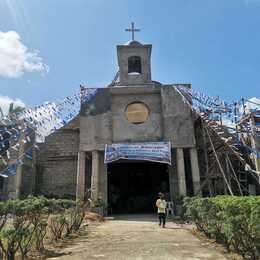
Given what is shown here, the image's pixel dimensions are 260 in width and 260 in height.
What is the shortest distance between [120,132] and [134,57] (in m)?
6.36

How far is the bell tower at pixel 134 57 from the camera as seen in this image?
21.2 metres

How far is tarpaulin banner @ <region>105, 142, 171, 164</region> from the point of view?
1786cm

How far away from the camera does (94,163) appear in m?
18.6

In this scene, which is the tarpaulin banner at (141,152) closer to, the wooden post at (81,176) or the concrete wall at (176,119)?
the concrete wall at (176,119)

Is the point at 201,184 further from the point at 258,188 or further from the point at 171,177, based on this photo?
the point at 258,188

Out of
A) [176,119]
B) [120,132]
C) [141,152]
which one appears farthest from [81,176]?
[176,119]

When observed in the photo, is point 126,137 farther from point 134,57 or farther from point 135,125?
point 134,57

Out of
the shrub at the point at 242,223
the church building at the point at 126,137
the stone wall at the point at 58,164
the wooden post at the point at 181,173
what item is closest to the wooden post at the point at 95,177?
the church building at the point at 126,137

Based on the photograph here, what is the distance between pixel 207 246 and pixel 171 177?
1089 cm

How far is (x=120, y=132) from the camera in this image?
63.1ft

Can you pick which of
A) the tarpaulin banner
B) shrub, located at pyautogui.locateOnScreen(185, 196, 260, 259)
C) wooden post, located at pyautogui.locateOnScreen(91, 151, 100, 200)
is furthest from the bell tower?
shrub, located at pyautogui.locateOnScreen(185, 196, 260, 259)

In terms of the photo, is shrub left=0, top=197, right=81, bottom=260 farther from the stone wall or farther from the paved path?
the stone wall

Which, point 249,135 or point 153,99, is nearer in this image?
point 249,135

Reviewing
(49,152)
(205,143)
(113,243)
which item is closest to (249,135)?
(205,143)
